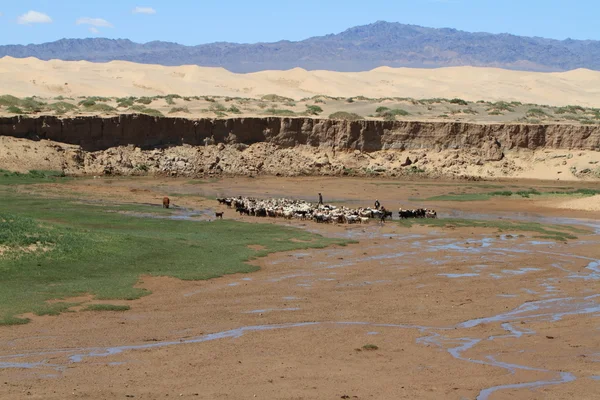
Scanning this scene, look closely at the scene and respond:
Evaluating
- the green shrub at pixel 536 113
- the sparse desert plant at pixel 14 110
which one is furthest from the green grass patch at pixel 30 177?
the green shrub at pixel 536 113

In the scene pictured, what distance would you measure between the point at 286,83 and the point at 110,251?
283ft

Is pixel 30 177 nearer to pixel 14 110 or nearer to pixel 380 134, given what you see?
pixel 14 110

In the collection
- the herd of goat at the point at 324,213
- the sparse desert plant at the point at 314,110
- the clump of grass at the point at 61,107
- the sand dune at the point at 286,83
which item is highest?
the sand dune at the point at 286,83

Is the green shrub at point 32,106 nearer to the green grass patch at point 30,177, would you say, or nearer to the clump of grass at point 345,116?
the green grass patch at point 30,177

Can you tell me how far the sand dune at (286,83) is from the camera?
289 ft

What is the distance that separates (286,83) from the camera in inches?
4269

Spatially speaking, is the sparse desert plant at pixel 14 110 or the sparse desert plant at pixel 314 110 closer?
the sparse desert plant at pixel 14 110

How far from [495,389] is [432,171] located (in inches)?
1785

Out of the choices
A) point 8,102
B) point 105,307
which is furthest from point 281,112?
point 105,307

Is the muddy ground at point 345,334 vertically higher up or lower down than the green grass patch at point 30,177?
higher up

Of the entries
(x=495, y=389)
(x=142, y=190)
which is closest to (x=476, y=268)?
(x=495, y=389)

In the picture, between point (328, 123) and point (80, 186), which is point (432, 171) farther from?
point (80, 186)

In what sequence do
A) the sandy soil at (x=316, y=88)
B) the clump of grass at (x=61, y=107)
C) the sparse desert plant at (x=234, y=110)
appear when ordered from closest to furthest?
the clump of grass at (x=61, y=107), the sparse desert plant at (x=234, y=110), the sandy soil at (x=316, y=88)

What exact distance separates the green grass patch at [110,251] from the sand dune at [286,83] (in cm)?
5047
